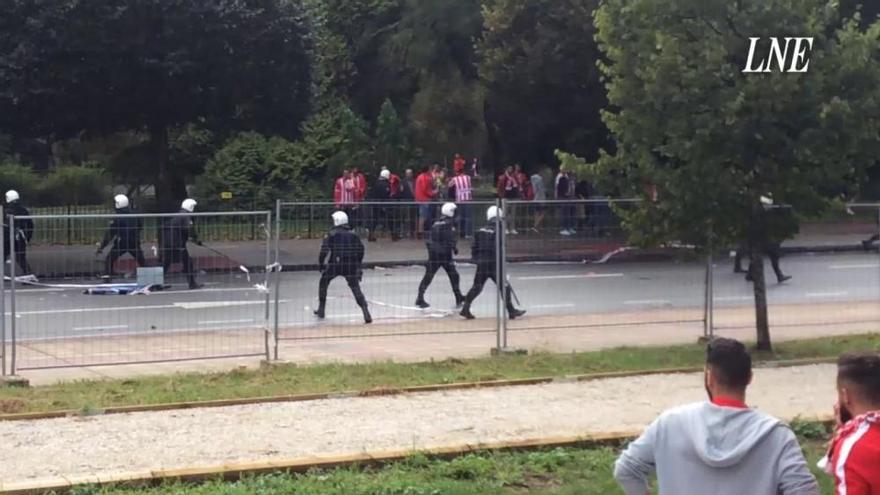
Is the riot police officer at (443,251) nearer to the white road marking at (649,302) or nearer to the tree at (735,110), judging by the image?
the white road marking at (649,302)

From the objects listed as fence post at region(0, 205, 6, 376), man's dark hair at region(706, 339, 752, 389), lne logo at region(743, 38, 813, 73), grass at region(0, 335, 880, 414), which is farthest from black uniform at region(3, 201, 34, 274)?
man's dark hair at region(706, 339, 752, 389)

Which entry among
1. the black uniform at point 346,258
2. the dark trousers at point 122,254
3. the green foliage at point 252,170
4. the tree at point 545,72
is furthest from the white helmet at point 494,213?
the green foliage at point 252,170

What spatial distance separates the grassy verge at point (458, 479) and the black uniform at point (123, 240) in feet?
21.9

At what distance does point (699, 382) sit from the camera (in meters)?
12.5

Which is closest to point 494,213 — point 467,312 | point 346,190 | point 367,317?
point 467,312

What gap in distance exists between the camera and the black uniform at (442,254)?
16781 mm

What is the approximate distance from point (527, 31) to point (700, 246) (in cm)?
2242

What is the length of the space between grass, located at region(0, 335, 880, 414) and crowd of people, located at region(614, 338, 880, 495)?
7018 mm

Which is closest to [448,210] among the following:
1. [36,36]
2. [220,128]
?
[36,36]

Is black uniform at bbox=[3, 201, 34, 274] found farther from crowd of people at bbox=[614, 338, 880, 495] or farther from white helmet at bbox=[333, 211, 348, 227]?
crowd of people at bbox=[614, 338, 880, 495]

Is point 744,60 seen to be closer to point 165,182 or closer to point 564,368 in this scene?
point 564,368

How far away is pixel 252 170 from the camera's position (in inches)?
1619

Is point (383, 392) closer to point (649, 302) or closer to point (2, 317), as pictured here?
point (2, 317)


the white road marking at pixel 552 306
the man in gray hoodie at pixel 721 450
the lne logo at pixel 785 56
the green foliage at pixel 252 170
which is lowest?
the white road marking at pixel 552 306
